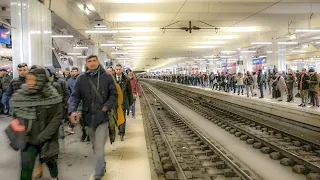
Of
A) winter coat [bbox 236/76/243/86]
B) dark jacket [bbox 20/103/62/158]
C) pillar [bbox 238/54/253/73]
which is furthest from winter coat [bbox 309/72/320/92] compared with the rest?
pillar [bbox 238/54/253/73]

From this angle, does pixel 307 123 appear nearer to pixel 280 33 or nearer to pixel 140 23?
pixel 140 23

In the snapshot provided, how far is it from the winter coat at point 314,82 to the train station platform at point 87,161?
864cm

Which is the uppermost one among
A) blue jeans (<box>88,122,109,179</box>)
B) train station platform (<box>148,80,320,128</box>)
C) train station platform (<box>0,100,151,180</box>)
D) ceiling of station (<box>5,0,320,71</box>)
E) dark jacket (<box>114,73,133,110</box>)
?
ceiling of station (<box>5,0,320,71</box>)

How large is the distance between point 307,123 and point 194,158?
554 cm

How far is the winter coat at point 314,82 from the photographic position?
1270 centimetres

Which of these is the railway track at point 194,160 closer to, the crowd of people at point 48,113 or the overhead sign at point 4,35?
the crowd of people at point 48,113

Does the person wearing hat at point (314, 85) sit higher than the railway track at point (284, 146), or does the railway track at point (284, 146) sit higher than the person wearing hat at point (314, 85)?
the person wearing hat at point (314, 85)

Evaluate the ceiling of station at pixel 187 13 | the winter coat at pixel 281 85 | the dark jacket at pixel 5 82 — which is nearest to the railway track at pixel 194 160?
the dark jacket at pixel 5 82

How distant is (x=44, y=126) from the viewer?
11.7ft

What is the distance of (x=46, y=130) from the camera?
11.5 feet

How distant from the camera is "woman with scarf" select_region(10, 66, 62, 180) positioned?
3443 mm

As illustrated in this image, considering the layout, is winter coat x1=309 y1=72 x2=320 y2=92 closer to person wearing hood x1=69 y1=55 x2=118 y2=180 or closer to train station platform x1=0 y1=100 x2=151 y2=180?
train station platform x1=0 y1=100 x2=151 y2=180

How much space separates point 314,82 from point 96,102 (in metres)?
11.3

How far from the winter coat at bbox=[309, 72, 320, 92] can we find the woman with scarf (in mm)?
11860
